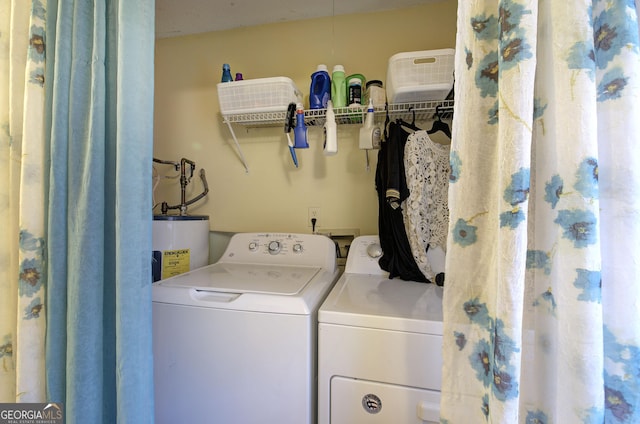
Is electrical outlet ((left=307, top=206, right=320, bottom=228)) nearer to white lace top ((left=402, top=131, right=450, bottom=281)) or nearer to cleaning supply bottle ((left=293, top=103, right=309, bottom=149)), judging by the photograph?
cleaning supply bottle ((left=293, top=103, right=309, bottom=149))

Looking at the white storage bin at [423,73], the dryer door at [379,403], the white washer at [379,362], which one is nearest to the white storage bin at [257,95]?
the white storage bin at [423,73]

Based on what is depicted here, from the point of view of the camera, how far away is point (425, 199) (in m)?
1.19

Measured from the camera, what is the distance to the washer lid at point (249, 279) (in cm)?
94

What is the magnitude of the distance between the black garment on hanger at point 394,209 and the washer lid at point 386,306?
0.32 ft

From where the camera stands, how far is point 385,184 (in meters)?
1.25

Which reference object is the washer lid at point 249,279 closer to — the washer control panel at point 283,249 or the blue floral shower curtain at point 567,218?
the washer control panel at point 283,249

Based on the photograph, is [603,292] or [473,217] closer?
[603,292]

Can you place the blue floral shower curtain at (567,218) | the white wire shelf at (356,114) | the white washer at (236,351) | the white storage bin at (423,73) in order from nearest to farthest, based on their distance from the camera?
the blue floral shower curtain at (567,218) < the white washer at (236,351) < the white storage bin at (423,73) < the white wire shelf at (356,114)

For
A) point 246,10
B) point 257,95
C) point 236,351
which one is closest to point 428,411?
point 236,351

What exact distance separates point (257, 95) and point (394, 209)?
95 centimetres

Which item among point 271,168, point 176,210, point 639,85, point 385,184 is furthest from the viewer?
point 176,210

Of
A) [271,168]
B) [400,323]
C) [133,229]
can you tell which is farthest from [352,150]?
[133,229]

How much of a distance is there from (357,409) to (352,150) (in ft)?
4.17

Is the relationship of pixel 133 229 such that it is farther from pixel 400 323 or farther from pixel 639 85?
pixel 639 85
